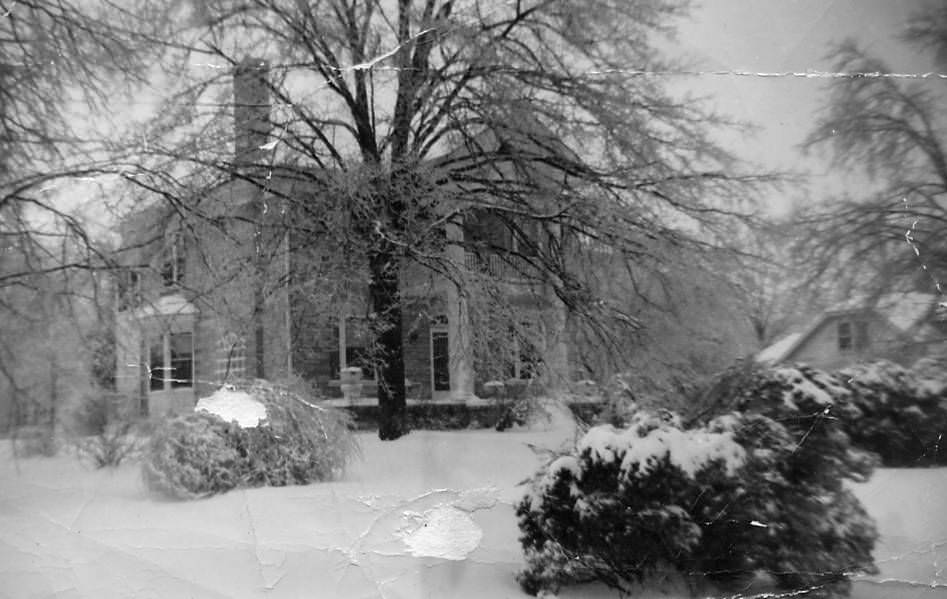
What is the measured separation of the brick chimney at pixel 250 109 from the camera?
1560 millimetres

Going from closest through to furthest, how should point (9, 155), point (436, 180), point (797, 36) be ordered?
point (436, 180)
point (9, 155)
point (797, 36)

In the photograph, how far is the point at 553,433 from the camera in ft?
5.08

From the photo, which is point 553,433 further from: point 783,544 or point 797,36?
point 797,36

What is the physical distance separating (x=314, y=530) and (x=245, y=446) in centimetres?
23

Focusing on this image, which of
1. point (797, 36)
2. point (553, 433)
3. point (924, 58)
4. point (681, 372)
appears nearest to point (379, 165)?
point (553, 433)

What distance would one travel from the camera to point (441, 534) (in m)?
1.59

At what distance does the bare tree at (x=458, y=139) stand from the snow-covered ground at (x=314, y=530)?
16 cm

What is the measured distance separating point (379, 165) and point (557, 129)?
0.38 metres

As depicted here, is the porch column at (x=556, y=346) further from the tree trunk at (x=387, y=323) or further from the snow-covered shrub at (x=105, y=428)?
the snow-covered shrub at (x=105, y=428)

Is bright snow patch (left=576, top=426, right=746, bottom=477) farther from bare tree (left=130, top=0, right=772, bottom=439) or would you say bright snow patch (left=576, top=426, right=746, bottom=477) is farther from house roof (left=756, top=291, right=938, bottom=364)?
house roof (left=756, top=291, right=938, bottom=364)

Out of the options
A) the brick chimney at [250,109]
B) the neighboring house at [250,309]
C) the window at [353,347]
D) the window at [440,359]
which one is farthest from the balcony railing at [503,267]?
the brick chimney at [250,109]

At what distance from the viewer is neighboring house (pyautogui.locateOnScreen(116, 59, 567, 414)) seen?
1499mm

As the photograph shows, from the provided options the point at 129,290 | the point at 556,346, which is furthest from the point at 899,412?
the point at 129,290

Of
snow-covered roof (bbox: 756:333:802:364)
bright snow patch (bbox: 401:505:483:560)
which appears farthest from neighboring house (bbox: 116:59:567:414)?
snow-covered roof (bbox: 756:333:802:364)
